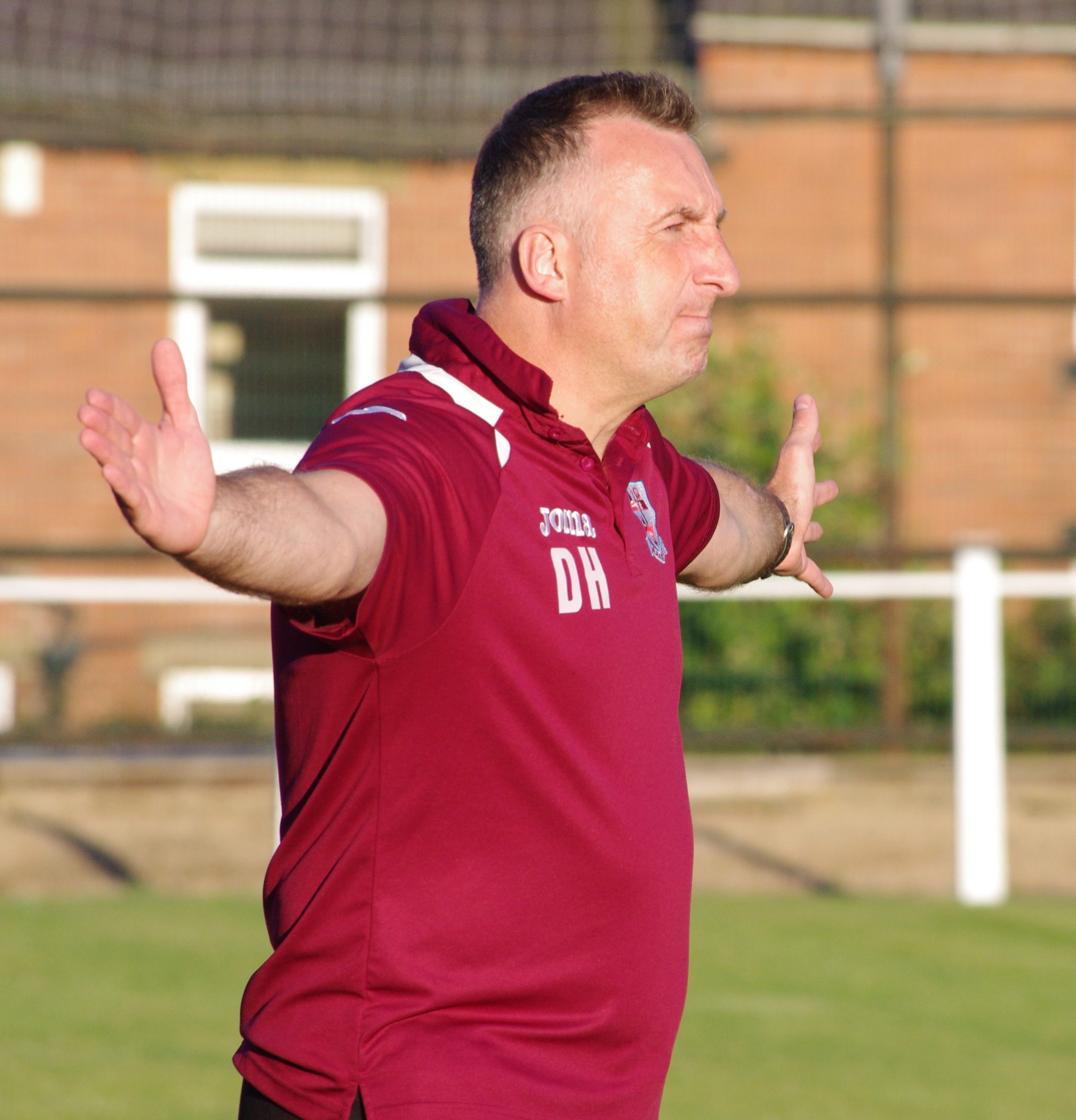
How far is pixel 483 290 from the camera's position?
Result: 2.37m

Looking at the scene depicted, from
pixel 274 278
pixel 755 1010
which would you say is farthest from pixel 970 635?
pixel 274 278

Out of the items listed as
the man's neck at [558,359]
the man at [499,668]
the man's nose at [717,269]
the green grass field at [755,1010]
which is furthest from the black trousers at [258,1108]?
the green grass field at [755,1010]

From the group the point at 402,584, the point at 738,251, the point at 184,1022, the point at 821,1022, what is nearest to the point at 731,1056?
the point at 821,1022

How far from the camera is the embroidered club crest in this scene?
238 cm

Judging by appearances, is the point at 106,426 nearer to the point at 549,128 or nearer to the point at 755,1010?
the point at 549,128

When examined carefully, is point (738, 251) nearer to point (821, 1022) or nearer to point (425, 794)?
point (821, 1022)

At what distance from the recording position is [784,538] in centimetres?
313

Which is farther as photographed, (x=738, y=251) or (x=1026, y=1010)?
(x=738, y=251)

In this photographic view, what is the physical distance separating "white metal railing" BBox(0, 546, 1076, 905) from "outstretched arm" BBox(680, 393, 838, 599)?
131 inches

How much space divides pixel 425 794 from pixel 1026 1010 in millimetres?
3581

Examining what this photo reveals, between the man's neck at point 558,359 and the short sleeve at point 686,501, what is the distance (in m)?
0.44

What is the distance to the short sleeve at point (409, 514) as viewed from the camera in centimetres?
187

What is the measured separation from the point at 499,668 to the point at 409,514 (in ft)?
0.80

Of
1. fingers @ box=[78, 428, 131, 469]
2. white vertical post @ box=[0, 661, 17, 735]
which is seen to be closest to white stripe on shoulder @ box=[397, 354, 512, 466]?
fingers @ box=[78, 428, 131, 469]
